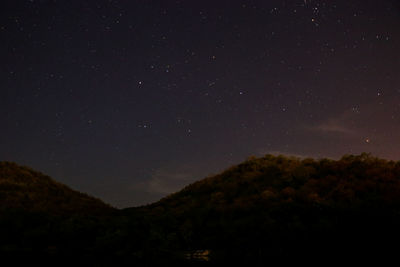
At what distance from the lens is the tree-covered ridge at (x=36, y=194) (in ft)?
70.3

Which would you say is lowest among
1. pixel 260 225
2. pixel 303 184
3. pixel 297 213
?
pixel 260 225

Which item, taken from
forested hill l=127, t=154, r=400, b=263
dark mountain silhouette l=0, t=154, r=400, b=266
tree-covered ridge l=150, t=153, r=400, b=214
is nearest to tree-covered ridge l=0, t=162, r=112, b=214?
dark mountain silhouette l=0, t=154, r=400, b=266

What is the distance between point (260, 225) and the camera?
41.4ft

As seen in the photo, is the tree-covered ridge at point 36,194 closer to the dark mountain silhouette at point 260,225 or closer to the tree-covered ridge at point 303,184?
the dark mountain silhouette at point 260,225

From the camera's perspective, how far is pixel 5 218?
1602 cm

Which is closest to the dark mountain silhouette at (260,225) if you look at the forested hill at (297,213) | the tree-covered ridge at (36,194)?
the forested hill at (297,213)

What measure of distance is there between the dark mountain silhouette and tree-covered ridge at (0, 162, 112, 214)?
63 centimetres

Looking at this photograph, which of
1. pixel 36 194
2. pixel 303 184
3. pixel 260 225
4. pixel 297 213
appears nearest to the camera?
pixel 260 225

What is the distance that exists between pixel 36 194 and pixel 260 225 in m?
20.8

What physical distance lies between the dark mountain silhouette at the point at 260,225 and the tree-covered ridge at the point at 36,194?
625 mm

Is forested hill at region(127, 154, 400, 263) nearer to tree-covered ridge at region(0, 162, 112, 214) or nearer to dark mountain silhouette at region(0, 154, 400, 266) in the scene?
dark mountain silhouette at region(0, 154, 400, 266)

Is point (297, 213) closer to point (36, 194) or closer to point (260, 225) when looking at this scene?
point (260, 225)

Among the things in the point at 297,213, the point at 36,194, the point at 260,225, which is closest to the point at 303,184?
the point at 297,213

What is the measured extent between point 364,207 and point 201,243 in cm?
661
